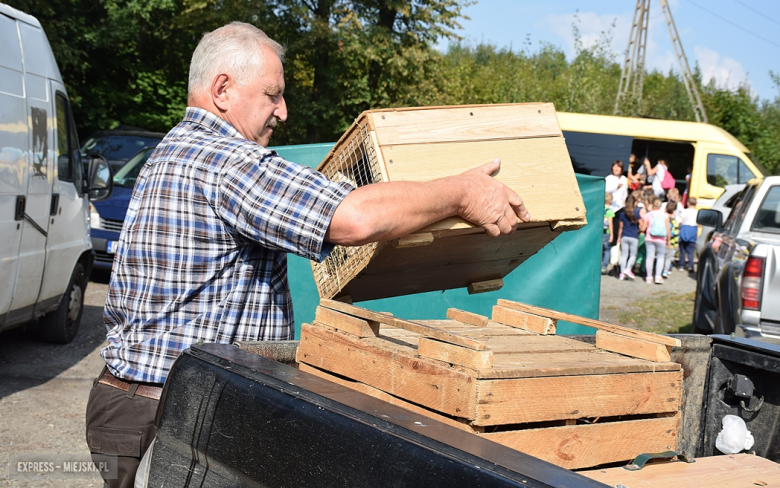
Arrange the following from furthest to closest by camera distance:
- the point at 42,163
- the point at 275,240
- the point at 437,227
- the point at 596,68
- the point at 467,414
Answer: the point at 596,68 < the point at 42,163 < the point at 437,227 < the point at 275,240 < the point at 467,414

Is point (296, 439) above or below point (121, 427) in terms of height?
above

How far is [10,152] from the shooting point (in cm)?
568

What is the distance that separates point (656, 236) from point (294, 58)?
37.1 feet

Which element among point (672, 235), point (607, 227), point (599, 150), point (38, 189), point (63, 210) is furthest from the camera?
point (599, 150)

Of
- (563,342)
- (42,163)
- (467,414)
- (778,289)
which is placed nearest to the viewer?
(467,414)

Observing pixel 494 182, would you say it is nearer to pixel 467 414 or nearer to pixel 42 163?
pixel 467 414

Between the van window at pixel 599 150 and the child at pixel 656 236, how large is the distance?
3.03 m

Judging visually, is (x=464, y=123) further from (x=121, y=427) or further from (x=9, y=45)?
(x=9, y=45)

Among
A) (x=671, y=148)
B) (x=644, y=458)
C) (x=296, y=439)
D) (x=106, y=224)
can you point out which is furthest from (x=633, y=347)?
(x=671, y=148)

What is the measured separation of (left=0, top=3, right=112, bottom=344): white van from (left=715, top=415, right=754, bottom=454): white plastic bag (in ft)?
16.8

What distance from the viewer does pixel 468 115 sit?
8.46 ft

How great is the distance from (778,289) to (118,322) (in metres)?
5.26

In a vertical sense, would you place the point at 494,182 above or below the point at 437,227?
above

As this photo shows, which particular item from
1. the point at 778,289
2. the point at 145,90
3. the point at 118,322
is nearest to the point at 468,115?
the point at 118,322
